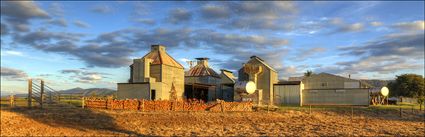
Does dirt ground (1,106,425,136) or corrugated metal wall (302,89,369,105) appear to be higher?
corrugated metal wall (302,89,369,105)

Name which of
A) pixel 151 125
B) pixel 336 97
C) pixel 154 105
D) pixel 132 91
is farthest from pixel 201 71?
pixel 151 125

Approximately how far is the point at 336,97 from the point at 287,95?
7365 millimetres

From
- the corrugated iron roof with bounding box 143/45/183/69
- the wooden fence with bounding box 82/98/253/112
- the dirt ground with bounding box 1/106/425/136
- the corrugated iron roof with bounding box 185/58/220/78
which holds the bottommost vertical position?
the dirt ground with bounding box 1/106/425/136

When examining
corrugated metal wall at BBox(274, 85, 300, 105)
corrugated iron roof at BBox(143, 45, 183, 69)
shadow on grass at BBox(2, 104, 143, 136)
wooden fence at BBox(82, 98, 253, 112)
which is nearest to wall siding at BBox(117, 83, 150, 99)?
corrugated iron roof at BBox(143, 45, 183, 69)

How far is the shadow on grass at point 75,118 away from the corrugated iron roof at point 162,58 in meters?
19.6

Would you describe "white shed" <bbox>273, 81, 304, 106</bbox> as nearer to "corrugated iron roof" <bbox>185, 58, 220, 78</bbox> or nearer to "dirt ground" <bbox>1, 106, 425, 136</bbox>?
"corrugated iron roof" <bbox>185, 58, 220, 78</bbox>

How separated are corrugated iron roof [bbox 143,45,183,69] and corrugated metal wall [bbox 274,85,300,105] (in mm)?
15415

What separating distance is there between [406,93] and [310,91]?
31561mm

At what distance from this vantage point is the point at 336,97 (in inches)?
2426

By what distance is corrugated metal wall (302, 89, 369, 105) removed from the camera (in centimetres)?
5944

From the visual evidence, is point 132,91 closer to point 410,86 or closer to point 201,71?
point 201,71

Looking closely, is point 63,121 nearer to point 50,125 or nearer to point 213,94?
point 50,125

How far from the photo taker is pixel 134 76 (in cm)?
5272

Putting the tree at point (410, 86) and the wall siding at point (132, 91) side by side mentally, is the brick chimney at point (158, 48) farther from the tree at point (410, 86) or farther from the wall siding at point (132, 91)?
the tree at point (410, 86)
